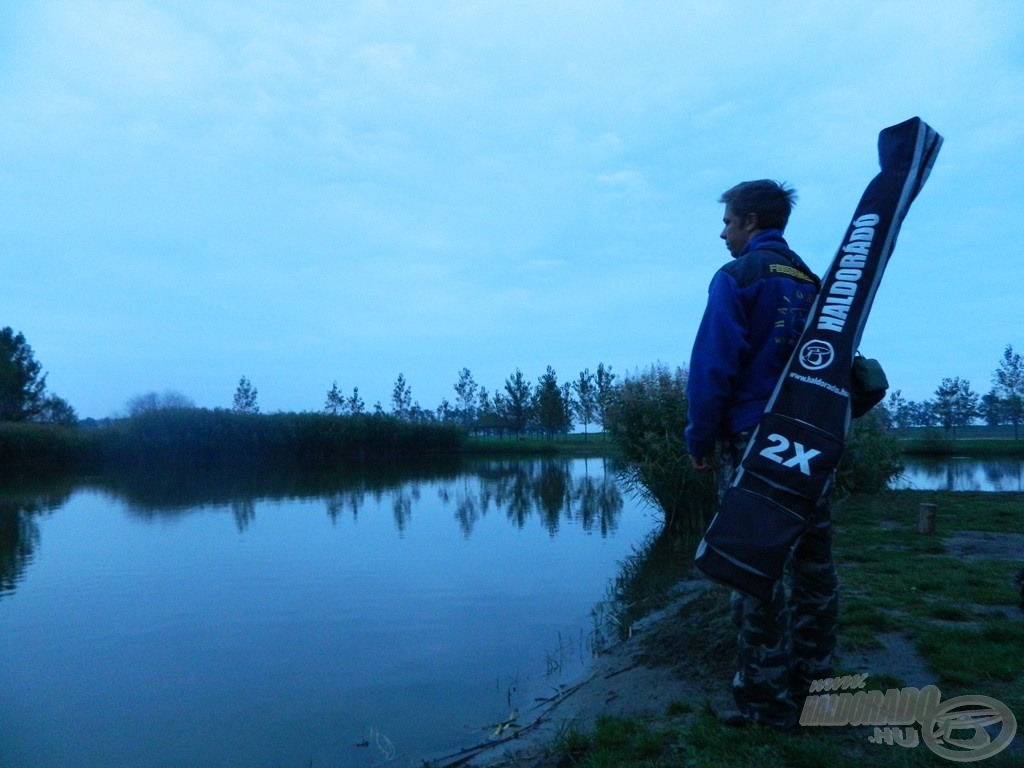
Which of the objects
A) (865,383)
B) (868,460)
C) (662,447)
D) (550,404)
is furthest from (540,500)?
(550,404)

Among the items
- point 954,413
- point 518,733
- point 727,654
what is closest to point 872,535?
point 727,654

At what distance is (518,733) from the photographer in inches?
156

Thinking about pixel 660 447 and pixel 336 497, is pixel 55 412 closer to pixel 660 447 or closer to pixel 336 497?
pixel 336 497

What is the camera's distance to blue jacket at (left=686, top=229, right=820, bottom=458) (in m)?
2.85

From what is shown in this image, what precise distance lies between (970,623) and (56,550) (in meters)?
11.0

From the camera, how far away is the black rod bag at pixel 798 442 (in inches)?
104

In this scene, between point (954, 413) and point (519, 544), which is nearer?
point (519, 544)

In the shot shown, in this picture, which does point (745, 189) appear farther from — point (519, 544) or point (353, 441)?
point (353, 441)

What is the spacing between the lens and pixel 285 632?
646 cm

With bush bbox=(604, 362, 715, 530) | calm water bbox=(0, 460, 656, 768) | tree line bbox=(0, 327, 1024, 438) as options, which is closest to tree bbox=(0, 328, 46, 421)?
tree line bbox=(0, 327, 1024, 438)

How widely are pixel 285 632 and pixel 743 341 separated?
5049 mm

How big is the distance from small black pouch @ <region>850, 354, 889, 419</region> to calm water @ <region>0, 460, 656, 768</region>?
108 inches

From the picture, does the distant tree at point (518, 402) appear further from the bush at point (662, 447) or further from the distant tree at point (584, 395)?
the bush at point (662, 447)

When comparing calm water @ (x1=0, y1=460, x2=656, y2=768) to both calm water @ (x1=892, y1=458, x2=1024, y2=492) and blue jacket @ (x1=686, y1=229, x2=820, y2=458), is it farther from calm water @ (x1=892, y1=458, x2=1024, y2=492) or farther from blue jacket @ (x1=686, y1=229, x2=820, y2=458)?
calm water @ (x1=892, y1=458, x2=1024, y2=492)
